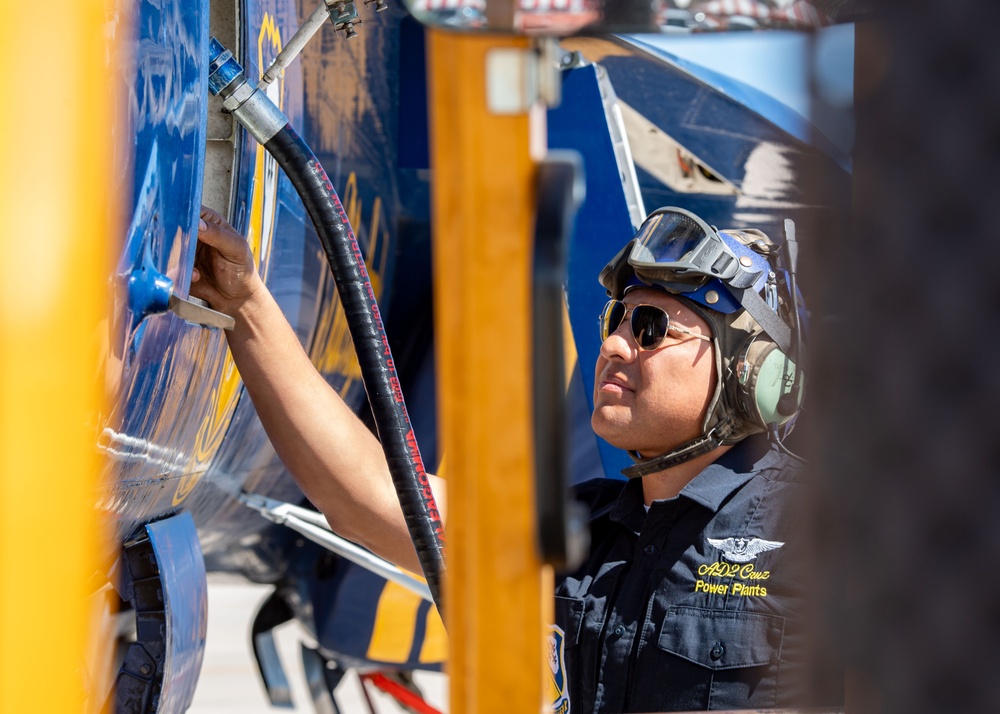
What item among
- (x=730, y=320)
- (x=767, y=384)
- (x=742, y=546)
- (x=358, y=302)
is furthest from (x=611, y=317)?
(x=358, y=302)

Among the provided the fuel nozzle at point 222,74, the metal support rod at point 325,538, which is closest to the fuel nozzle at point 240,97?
the fuel nozzle at point 222,74

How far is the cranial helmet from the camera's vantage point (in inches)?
81.2

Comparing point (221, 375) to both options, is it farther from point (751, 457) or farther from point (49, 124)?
point (49, 124)

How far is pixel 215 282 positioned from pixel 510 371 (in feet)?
3.95

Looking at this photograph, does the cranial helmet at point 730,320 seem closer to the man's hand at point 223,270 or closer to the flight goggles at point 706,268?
the flight goggles at point 706,268

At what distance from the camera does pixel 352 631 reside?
3.53 m

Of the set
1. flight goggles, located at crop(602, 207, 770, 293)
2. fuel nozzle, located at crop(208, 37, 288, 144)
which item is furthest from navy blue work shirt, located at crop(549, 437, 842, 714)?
fuel nozzle, located at crop(208, 37, 288, 144)

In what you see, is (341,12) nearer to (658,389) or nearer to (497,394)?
(658,389)

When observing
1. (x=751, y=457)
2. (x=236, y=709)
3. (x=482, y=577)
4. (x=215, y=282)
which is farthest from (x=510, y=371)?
(x=236, y=709)

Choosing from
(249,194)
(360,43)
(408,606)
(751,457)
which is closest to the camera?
(249,194)

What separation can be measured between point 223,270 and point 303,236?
77 centimetres

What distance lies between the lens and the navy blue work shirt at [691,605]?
189cm

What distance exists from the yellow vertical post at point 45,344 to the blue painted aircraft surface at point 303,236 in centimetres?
27

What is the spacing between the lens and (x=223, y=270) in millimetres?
1876
